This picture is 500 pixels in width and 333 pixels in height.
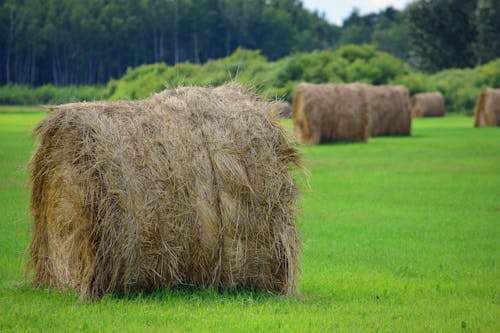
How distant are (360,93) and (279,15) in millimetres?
90217

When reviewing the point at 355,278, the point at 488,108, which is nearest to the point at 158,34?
the point at 488,108

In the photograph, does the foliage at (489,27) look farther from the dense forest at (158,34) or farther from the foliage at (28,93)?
the foliage at (28,93)

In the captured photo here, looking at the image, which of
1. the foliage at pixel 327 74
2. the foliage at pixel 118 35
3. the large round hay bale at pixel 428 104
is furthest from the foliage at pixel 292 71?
the foliage at pixel 118 35

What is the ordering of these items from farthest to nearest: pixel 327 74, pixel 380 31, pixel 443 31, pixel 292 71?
pixel 380 31, pixel 443 31, pixel 292 71, pixel 327 74

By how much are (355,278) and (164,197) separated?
2.45 metres

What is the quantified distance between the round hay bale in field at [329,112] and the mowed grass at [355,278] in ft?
38.2

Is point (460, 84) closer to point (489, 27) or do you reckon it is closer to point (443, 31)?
point (489, 27)

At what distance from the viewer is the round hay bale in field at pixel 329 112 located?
31156mm

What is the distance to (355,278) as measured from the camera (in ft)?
30.9

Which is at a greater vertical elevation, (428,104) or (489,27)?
(489,27)

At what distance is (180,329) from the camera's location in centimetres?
701

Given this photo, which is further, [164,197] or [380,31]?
[380,31]

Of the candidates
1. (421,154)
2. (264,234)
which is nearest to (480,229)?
(264,234)

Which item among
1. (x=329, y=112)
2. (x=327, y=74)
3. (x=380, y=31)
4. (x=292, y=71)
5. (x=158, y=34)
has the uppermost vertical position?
(x=380, y=31)
